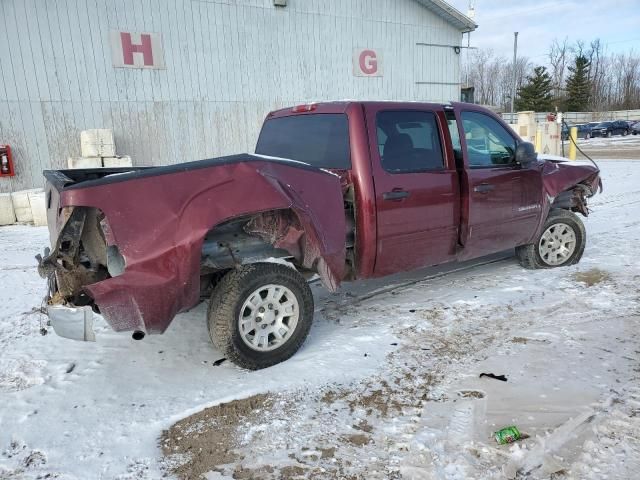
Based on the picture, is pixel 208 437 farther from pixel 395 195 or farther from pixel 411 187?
pixel 411 187

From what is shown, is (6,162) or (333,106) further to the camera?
(6,162)

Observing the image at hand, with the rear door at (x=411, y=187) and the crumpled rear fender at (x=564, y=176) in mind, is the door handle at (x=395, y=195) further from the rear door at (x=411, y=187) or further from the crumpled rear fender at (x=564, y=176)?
the crumpled rear fender at (x=564, y=176)

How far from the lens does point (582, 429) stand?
2.83m

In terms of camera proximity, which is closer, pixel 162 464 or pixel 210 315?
pixel 162 464

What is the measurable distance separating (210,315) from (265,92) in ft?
35.9

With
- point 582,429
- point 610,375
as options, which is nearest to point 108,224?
point 582,429

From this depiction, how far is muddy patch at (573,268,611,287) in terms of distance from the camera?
5.34m

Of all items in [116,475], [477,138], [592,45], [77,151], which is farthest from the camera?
[592,45]

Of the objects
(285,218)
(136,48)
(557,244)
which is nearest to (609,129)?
(136,48)

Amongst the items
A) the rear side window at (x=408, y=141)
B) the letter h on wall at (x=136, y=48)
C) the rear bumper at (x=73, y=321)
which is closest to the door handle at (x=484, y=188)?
the rear side window at (x=408, y=141)

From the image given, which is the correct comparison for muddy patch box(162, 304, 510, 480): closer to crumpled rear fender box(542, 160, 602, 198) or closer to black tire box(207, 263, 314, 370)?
black tire box(207, 263, 314, 370)

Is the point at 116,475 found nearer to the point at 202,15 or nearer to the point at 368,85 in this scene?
the point at 202,15

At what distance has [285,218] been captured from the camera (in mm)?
3645

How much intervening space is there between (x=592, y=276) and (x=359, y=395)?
→ 358cm
